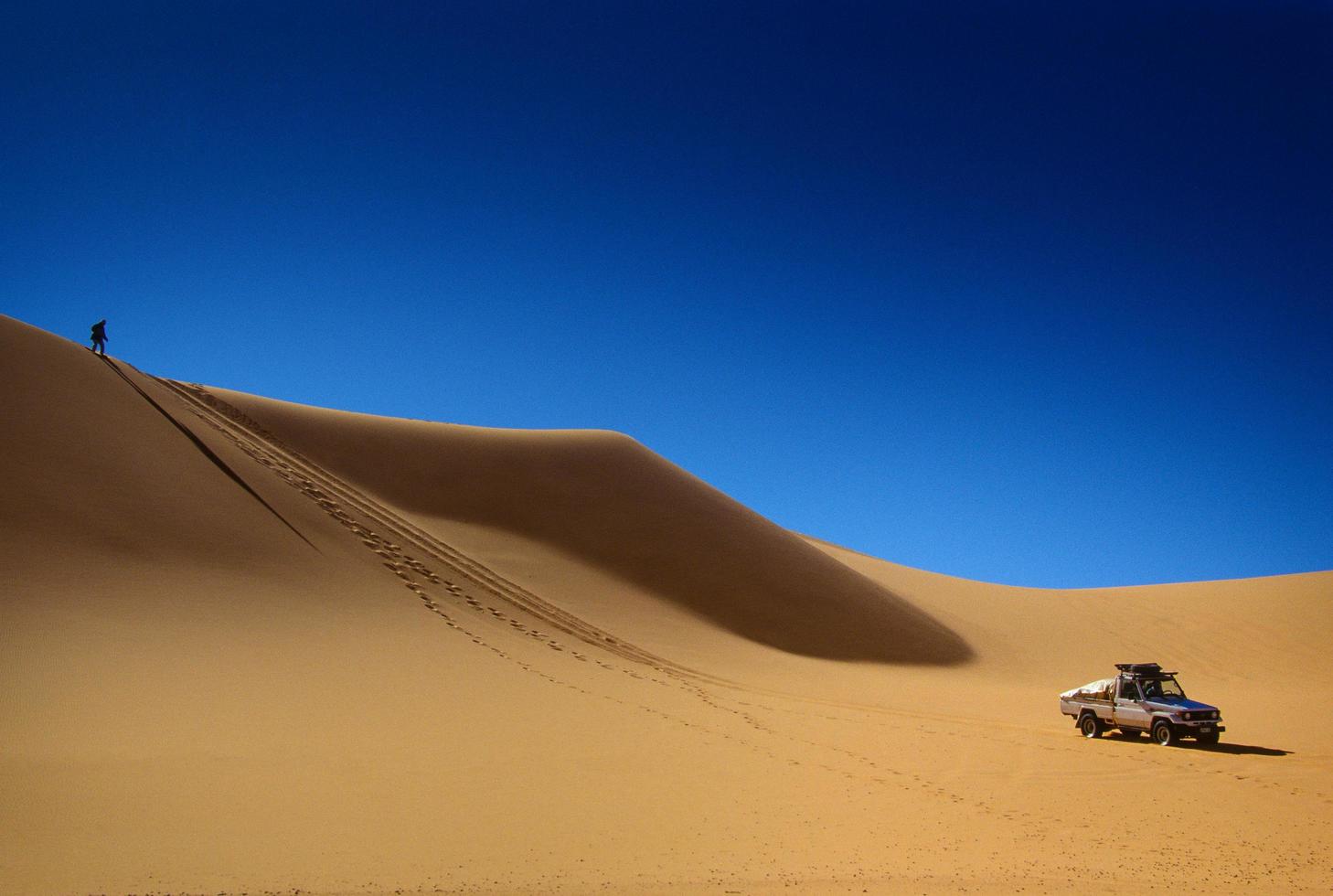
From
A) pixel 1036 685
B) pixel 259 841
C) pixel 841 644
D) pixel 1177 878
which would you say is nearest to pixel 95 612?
pixel 259 841

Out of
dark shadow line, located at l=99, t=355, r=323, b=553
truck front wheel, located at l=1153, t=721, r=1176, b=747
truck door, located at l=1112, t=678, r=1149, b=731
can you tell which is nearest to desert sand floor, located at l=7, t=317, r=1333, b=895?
dark shadow line, located at l=99, t=355, r=323, b=553

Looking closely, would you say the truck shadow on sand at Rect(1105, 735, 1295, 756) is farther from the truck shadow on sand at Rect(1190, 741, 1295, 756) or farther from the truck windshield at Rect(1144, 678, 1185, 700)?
the truck windshield at Rect(1144, 678, 1185, 700)

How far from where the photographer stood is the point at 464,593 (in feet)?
65.5

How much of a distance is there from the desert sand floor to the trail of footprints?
0.43 ft

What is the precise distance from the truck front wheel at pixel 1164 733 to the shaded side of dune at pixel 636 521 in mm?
11757

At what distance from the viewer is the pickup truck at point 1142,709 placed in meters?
15.5

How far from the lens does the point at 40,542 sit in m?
13.9

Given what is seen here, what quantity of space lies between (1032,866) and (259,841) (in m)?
6.57

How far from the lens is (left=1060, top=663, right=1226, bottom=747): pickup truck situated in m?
15.5

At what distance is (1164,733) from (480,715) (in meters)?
12.2

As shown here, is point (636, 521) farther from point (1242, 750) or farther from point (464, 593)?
point (1242, 750)

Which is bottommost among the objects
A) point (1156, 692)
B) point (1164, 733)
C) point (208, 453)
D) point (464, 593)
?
point (1164, 733)

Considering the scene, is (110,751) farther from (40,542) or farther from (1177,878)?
(1177,878)

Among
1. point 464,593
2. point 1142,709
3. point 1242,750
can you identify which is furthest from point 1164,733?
point 464,593
